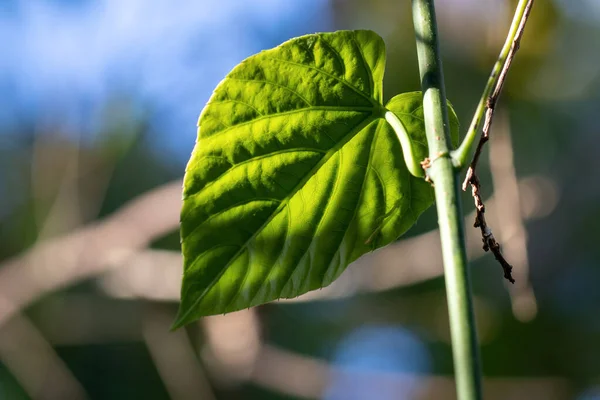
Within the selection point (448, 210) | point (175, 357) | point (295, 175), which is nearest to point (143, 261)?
point (175, 357)

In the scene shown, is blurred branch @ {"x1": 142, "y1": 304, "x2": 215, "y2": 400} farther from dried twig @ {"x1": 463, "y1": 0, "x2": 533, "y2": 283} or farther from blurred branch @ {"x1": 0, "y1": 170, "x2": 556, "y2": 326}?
dried twig @ {"x1": 463, "y1": 0, "x2": 533, "y2": 283}

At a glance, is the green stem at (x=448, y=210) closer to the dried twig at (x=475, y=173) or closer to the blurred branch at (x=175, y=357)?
the dried twig at (x=475, y=173)

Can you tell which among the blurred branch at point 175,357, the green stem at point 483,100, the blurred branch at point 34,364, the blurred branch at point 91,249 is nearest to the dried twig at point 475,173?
the green stem at point 483,100

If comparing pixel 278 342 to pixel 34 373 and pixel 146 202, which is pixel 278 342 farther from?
pixel 146 202

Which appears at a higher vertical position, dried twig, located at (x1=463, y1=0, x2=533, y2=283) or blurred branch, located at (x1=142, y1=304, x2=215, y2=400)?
dried twig, located at (x1=463, y1=0, x2=533, y2=283)

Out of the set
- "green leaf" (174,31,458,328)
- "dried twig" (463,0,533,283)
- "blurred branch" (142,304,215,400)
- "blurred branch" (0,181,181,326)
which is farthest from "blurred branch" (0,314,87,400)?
"dried twig" (463,0,533,283)

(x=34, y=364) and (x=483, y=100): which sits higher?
(x=483, y=100)

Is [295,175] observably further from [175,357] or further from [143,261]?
[175,357]
